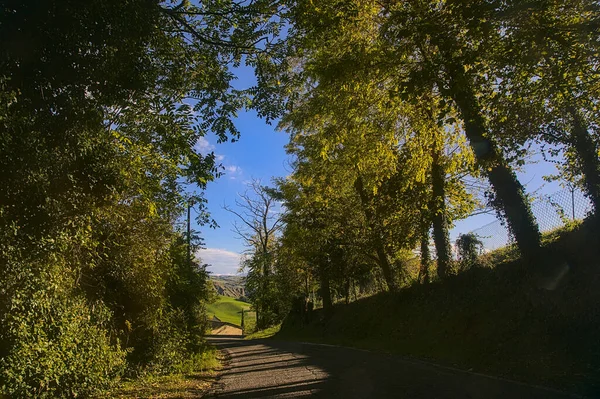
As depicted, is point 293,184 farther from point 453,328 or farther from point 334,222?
point 453,328

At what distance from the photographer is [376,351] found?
51.6ft

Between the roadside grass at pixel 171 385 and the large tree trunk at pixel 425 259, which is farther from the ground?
the large tree trunk at pixel 425 259

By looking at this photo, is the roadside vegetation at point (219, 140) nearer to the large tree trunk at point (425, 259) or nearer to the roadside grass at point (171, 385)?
the roadside grass at point (171, 385)

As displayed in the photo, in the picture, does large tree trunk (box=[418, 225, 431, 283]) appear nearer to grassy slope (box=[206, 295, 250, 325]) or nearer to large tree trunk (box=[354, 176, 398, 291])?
large tree trunk (box=[354, 176, 398, 291])

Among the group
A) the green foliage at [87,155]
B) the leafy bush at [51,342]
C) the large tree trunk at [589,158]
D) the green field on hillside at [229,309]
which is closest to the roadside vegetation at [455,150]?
the large tree trunk at [589,158]

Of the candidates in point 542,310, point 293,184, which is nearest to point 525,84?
point 542,310

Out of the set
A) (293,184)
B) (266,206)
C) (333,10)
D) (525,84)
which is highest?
(266,206)

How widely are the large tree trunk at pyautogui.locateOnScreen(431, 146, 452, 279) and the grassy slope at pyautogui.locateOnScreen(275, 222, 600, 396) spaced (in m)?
0.99

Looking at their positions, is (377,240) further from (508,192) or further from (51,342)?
(51,342)

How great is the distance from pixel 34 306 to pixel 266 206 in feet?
135

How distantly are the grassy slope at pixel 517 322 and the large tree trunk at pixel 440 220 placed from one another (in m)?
0.99

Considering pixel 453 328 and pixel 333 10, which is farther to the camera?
pixel 453 328

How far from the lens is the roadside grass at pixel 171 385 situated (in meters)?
9.20

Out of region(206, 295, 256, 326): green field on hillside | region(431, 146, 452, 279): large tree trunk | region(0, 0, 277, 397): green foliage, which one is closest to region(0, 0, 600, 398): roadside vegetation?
region(0, 0, 277, 397): green foliage
